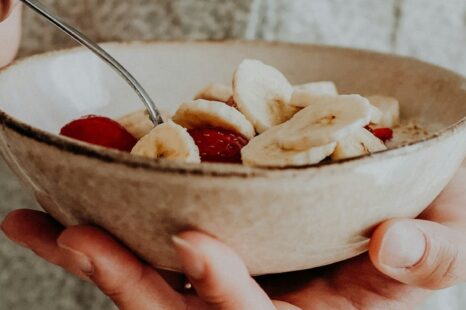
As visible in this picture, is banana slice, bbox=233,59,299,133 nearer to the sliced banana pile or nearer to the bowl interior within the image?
the sliced banana pile

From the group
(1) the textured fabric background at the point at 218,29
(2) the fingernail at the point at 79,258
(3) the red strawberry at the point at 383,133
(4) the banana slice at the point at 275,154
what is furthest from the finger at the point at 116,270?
(1) the textured fabric background at the point at 218,29

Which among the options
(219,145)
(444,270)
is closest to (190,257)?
(219,145)

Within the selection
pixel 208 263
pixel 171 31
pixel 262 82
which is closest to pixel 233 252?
pixel 208 263

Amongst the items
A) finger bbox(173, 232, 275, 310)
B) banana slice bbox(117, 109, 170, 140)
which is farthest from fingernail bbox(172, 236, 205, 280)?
banana slice bbox(117, 109, 170, 140)

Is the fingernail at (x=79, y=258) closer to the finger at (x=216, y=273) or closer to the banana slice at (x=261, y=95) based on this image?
the finger at (x=216, y=273)

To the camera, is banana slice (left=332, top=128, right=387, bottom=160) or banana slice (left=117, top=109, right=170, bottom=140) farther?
banana slice (left=117, top=109, right=170, bottom=140)

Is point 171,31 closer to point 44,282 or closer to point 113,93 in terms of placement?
point 113,93

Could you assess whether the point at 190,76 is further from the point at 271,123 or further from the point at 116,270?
the point at 116,270
